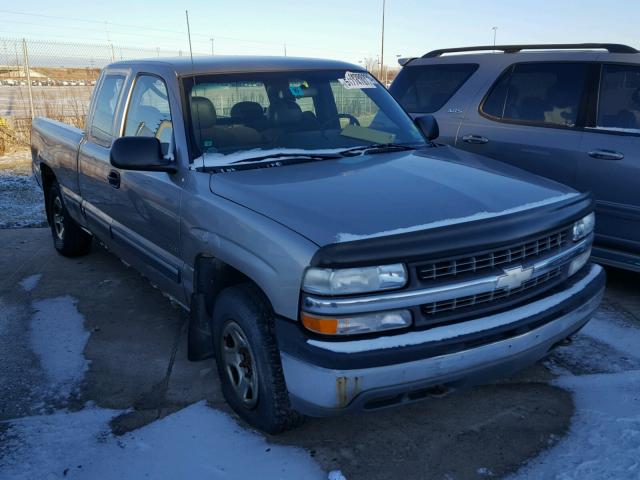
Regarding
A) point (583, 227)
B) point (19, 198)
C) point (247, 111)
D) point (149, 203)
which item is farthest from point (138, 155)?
point (19, 198)

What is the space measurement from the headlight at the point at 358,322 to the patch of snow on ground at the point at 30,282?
3.64 meters

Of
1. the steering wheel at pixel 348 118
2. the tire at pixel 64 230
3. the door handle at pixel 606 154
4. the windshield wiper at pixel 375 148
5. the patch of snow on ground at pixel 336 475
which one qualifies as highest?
the steering wheel at pixel 348 118

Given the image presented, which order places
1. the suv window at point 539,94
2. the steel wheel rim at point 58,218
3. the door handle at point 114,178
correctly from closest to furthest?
the door handle at point 114,178 < the suv window at point 539,94 < the steel wheel rim at point 58,218

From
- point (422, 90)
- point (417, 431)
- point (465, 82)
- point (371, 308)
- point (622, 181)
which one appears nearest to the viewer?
point (371, 308)

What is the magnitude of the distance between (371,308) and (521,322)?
0.72 metres

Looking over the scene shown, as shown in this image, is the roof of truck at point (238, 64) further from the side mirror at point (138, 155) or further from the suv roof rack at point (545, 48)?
the suv roof rack at point (545, 48)

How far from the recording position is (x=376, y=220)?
8.50ft

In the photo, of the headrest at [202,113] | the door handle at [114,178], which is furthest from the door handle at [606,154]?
the door handle at [114,178]

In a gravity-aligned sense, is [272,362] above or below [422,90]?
below

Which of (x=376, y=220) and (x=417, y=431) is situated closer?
(x=376, y=220)

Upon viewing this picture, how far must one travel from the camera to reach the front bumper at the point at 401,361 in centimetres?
241

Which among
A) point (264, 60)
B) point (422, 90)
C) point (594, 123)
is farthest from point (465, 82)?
point (264, 60)

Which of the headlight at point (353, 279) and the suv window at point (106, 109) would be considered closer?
the headlight at point (353, 279)

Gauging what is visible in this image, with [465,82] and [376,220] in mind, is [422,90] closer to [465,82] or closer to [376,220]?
[465,82]
